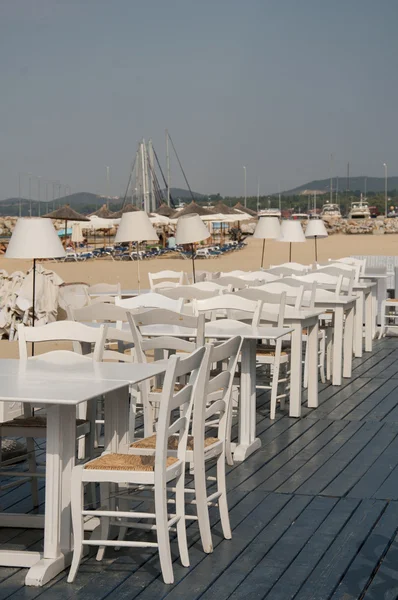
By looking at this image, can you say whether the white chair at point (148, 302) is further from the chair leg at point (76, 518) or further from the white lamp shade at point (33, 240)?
the chair leg at point (76, 518)

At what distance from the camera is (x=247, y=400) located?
5.82m

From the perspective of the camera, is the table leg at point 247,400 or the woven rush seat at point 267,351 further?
the woven rush seat at point 267,351

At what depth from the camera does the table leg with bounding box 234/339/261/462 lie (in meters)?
5.77

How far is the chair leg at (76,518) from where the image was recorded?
3.60 meters

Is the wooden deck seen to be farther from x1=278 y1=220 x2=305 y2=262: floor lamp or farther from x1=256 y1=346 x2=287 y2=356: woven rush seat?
x1=278 y1=220 x2=305 y2=262: floor lamp

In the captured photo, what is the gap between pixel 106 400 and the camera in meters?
4.14

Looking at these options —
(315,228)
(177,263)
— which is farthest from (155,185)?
(315,228)

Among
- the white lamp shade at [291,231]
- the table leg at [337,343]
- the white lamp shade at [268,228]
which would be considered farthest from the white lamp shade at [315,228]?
the table leg at [337,343]

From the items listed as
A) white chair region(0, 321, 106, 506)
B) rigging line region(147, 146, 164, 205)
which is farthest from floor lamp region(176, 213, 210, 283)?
rigging line region(147, 146, 164, 205)

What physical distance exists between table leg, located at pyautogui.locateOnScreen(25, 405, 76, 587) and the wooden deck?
0.27 ft

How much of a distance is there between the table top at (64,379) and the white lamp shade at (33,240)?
1607 millimetres

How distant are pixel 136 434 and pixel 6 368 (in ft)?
7.84

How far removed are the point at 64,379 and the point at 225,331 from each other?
2.16 meters

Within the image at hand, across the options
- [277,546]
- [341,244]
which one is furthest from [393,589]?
[341,244]
